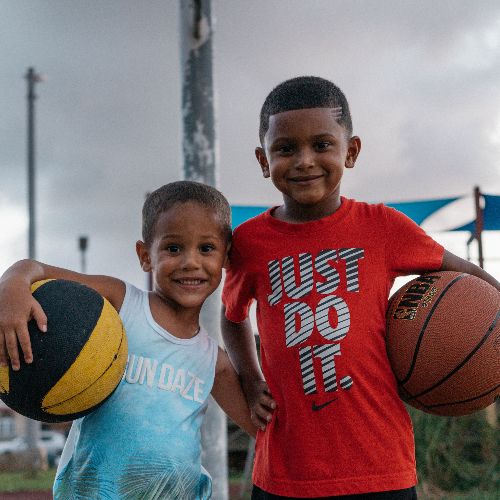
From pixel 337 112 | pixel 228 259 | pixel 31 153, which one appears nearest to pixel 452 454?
pixel 228 259

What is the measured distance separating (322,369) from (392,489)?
1.49 feet

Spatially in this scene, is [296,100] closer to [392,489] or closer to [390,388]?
[390,388]

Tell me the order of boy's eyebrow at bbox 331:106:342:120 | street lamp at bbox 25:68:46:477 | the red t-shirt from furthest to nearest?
street lamp at bbox 25:68:46:477 < boy's eyebrow at bbox 331:106:342:120 < the red t-shirt

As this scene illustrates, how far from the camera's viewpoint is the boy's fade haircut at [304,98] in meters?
2.20

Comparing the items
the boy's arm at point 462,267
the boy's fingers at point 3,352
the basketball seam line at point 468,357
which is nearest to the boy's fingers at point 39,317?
the boy's fingers at point 3,352

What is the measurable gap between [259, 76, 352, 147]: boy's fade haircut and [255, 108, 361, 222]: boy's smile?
3 centimetres

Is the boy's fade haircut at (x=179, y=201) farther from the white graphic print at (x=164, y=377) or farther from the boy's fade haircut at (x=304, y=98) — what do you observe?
the white graphic print at (x=164, y=377)

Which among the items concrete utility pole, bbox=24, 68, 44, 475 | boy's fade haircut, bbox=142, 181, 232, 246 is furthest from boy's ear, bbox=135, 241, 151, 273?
concrete utility pole, bbox=24, 68, 44, 475

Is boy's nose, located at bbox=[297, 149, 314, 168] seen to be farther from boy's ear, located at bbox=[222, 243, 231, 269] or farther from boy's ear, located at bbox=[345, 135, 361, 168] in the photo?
boy's ear, located at bbox=[222, 243, 231, 269]

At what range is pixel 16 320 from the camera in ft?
5.62

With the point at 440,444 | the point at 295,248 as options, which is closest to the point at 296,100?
the point at 295,248

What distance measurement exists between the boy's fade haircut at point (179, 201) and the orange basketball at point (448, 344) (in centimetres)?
77

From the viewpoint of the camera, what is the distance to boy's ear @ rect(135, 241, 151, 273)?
234 centimetres

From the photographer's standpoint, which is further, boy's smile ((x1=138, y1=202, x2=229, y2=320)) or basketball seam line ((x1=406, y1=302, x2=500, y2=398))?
boy's smile ((x1=138, y1=202, x2=229, y2=320))
